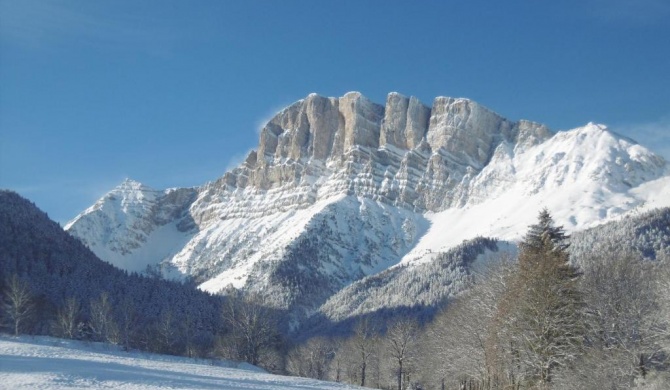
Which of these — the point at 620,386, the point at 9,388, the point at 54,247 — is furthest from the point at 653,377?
the point at 54,247

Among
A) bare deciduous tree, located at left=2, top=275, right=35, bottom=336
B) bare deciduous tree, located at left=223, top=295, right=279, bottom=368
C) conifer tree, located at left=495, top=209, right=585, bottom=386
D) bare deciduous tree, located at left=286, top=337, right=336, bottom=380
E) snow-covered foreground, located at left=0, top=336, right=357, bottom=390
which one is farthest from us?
bare deciduous tree, located at left=286, top=337, right=336, bottom=380

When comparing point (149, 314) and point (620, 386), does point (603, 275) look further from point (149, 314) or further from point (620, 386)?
point (149, 314)

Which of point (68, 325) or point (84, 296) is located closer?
point (68, 325)

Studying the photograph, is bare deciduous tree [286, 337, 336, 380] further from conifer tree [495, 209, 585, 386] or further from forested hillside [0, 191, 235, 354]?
conifer tree [495, 209, 585, 386]

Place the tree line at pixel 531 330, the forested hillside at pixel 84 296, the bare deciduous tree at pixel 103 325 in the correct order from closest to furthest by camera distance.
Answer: the tree line at pixel 531 330
the bare deciduous tree at pixel 103 325
the forested hillside at pixel 84 296

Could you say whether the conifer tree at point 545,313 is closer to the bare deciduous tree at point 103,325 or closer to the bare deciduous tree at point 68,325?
the bare deciduous tree at point 68,325

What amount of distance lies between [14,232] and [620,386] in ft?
424

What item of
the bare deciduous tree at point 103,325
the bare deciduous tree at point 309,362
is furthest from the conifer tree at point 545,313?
the bare deciduous tree at point 309,362

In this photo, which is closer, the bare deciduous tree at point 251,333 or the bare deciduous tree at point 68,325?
the bare deciduous tree at point 251,333

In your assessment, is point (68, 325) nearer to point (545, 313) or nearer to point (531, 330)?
point (531, 330)

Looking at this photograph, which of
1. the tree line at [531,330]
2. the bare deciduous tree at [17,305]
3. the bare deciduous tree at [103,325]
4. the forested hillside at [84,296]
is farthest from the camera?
the forested hillside at [84,296]

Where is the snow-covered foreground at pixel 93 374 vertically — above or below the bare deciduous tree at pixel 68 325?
below

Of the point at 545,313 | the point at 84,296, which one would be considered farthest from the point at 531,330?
the point at 84,296

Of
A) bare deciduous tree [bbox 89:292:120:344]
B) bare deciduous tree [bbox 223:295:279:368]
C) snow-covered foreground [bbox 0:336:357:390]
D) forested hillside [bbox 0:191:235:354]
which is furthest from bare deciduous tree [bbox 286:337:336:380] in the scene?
snow-covered foreground [bbox 0:336:357:390]
